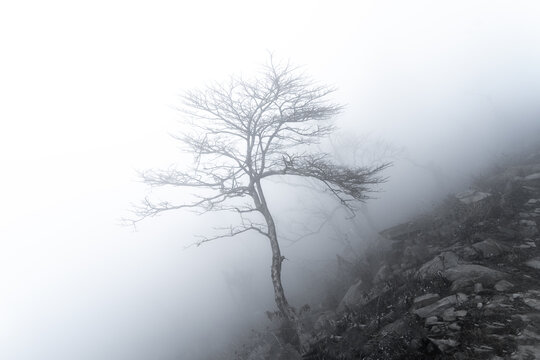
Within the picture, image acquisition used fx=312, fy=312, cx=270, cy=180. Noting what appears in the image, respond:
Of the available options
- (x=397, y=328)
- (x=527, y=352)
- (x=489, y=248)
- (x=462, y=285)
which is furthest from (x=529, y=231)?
(x=527, y=352)

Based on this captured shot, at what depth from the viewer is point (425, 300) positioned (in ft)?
22.7

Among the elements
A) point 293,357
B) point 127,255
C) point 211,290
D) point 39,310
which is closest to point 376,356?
point 293,357

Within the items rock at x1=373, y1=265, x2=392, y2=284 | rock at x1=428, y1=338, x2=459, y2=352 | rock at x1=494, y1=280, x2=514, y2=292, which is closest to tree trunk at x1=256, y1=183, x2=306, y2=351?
rock at x1=373, y1=265, x2=392, y2=284

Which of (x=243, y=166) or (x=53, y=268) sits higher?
(x=53, y=268)

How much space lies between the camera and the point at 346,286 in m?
13.6

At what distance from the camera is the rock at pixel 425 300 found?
267 inches

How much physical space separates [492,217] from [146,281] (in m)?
52.8

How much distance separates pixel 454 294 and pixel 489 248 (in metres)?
2.54

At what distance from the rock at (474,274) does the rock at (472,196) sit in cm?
636

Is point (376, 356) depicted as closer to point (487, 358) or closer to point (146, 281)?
point (487, 358)

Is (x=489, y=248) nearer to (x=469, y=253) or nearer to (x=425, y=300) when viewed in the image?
(x=469, y=253)

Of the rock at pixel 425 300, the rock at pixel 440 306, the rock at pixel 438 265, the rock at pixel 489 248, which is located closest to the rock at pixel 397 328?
the rock at pixel 440 306

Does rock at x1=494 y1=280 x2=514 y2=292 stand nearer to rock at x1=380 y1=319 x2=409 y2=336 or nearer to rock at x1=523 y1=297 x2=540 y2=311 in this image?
rock at x1=523 y1=297 x2=540 y2=311

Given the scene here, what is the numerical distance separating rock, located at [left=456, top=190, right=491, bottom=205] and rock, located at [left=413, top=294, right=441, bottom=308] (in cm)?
741
